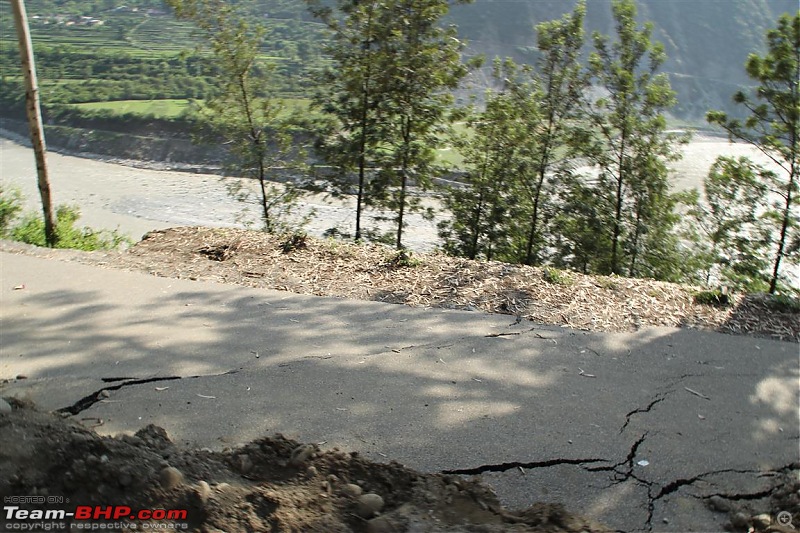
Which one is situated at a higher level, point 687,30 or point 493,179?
point 687,30

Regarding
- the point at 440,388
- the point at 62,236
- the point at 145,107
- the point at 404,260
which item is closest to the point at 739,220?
the point at 404,260

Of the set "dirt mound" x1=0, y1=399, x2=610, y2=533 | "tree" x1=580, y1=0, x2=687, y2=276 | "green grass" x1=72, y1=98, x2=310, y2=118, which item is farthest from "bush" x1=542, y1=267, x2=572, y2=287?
"green grass" x1=72, y1=98, x2=310, y2=118

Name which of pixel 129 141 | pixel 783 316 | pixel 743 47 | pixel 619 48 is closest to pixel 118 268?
pixel 783 316

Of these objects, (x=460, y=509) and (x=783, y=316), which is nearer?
(x=460, y=509)

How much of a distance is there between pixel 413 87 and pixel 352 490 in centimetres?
932

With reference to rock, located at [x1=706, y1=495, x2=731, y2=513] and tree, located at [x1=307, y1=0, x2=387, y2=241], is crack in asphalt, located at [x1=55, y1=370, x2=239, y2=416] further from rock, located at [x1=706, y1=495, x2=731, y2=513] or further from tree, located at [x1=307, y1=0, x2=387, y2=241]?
tree, located at [x1=307, y1=0, x2=387, y2=241]

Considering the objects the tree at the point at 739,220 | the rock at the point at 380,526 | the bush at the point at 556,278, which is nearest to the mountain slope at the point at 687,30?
the tree at the point at 739,220

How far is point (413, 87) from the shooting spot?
1138 centimetres

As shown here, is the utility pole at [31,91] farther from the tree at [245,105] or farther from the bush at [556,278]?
the bush at [556,278]

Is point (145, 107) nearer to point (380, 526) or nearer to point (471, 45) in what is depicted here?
point (471, 45)

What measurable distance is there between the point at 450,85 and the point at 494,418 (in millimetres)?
9074

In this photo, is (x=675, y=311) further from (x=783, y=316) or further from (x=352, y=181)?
(x=352, y=181)

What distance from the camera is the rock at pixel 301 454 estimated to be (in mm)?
3041

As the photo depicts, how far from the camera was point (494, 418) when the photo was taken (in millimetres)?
3740
